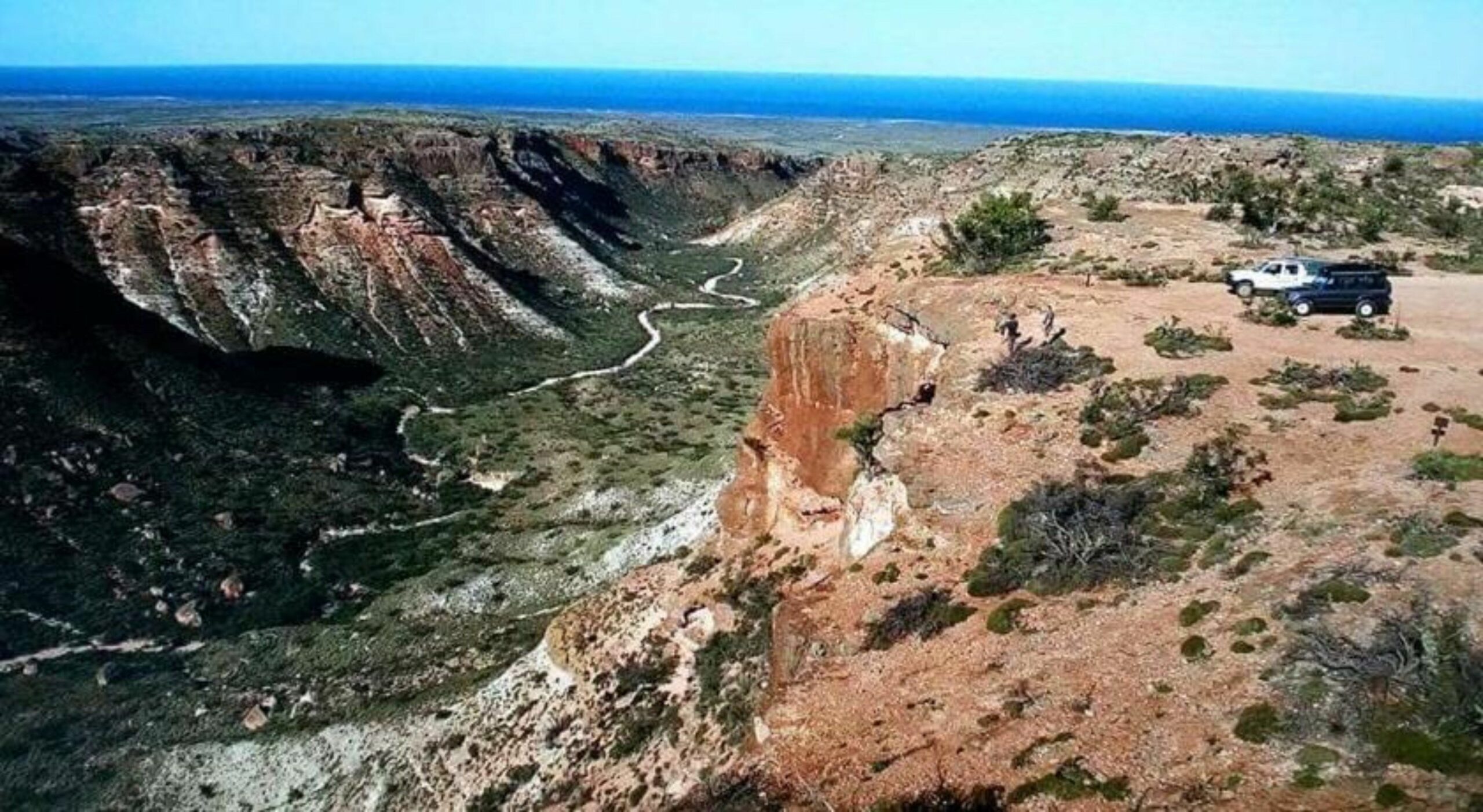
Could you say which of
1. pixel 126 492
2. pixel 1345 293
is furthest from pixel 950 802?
pixel 126 492

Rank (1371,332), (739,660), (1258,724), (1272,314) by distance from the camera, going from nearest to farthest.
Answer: (1258,724) → (739,660) → (1371,332) → (1272,314)

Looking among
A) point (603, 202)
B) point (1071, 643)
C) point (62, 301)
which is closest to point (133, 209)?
point (62, 301)

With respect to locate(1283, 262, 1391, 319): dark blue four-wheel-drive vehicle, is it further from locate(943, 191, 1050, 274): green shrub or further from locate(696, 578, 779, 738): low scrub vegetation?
locate(696, 578, 779, 738): low scrub vegetation

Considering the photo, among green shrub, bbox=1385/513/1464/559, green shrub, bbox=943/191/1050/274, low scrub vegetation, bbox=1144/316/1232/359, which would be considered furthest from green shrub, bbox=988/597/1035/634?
green shrub, bbox=943/191/1050/274

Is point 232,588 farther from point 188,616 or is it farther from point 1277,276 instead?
point 1277,276

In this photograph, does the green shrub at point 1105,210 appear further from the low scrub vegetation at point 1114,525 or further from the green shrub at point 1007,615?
the green shrub at point 1007,615

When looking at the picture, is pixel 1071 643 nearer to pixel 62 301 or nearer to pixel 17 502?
pixel 17 502
